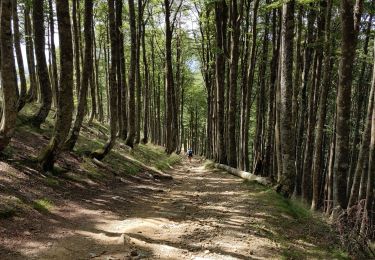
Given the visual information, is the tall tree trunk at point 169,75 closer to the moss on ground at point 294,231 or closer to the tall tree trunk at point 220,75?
the tall tree trunk at point 220,75

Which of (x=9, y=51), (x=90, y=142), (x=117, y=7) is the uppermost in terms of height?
(x=117, y=7)

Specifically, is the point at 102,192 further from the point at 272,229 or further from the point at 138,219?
the point at 272,229

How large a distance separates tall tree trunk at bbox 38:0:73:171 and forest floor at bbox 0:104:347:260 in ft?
1.96

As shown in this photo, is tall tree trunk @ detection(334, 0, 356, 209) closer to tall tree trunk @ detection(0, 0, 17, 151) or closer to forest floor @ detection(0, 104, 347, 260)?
forest floor @ detection(0, 104, 347, 260)

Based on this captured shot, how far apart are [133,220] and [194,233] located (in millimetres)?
1758

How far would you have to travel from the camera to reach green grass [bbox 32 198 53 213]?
871cm

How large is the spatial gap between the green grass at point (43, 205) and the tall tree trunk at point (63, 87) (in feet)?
7.34

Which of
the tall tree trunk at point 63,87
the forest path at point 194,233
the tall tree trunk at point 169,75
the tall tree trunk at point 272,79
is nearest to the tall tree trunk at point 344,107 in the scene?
the forest path at point 194,233

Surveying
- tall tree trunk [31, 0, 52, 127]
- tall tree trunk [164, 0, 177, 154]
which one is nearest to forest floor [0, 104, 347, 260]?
tall tree trunk [31, 0, 52, 127]

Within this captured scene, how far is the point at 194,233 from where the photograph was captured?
27.1 feet

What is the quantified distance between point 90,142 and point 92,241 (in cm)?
1126

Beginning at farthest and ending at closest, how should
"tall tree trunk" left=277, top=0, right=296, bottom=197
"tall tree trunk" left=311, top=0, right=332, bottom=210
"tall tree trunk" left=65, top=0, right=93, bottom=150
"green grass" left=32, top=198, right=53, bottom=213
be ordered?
"tall tree trunk" left=65, top=0, right=93, bottom=150 < "tall tree trunk" left=311, top=0, right=332, bottom=210 < "tall tree trunk" left=277, top=0, right=296, bottom=197 < "green grass" left=32, top=198, right=53, bottom=213

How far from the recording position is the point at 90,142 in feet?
60.0

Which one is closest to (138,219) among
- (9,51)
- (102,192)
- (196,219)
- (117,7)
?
(196,219)
